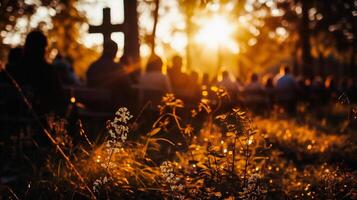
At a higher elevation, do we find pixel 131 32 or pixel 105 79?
pixel 131 32

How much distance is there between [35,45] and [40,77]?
1.41ft

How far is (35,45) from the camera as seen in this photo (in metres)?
7.95

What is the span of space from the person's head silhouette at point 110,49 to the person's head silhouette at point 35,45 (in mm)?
1760

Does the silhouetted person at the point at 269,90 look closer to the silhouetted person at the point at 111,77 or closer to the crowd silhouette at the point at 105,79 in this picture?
the crowd silhouette at the point at 105,79

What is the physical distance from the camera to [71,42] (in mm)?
31078

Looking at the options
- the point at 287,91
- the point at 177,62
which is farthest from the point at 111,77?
the point at 287,91

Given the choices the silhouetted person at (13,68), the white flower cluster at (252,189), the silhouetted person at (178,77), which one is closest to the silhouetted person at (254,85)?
the silhouetted person at (178,77)

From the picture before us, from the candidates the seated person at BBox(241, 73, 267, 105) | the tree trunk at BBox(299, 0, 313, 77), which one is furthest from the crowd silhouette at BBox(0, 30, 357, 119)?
the tree trunk at BBox(299, 0, 313, 77)

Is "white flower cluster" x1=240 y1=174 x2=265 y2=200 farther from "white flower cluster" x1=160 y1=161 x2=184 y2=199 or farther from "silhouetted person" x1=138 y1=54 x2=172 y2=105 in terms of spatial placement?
"silhouetted person" x1=138 y1=54 x2=172 y2=105

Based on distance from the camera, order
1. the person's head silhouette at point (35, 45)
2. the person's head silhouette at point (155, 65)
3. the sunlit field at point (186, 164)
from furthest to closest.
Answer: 1. the person's head silhouette at point (155, 65)
2. the person's head silhouette at point (35, 45)
3. the sunlit field at point (186, 164)

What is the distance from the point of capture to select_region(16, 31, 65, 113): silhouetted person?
26.2 ft

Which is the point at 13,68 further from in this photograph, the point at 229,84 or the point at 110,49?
the point at 229,84

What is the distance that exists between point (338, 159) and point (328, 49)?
29828 mm

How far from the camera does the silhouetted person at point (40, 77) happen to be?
7.98 m
